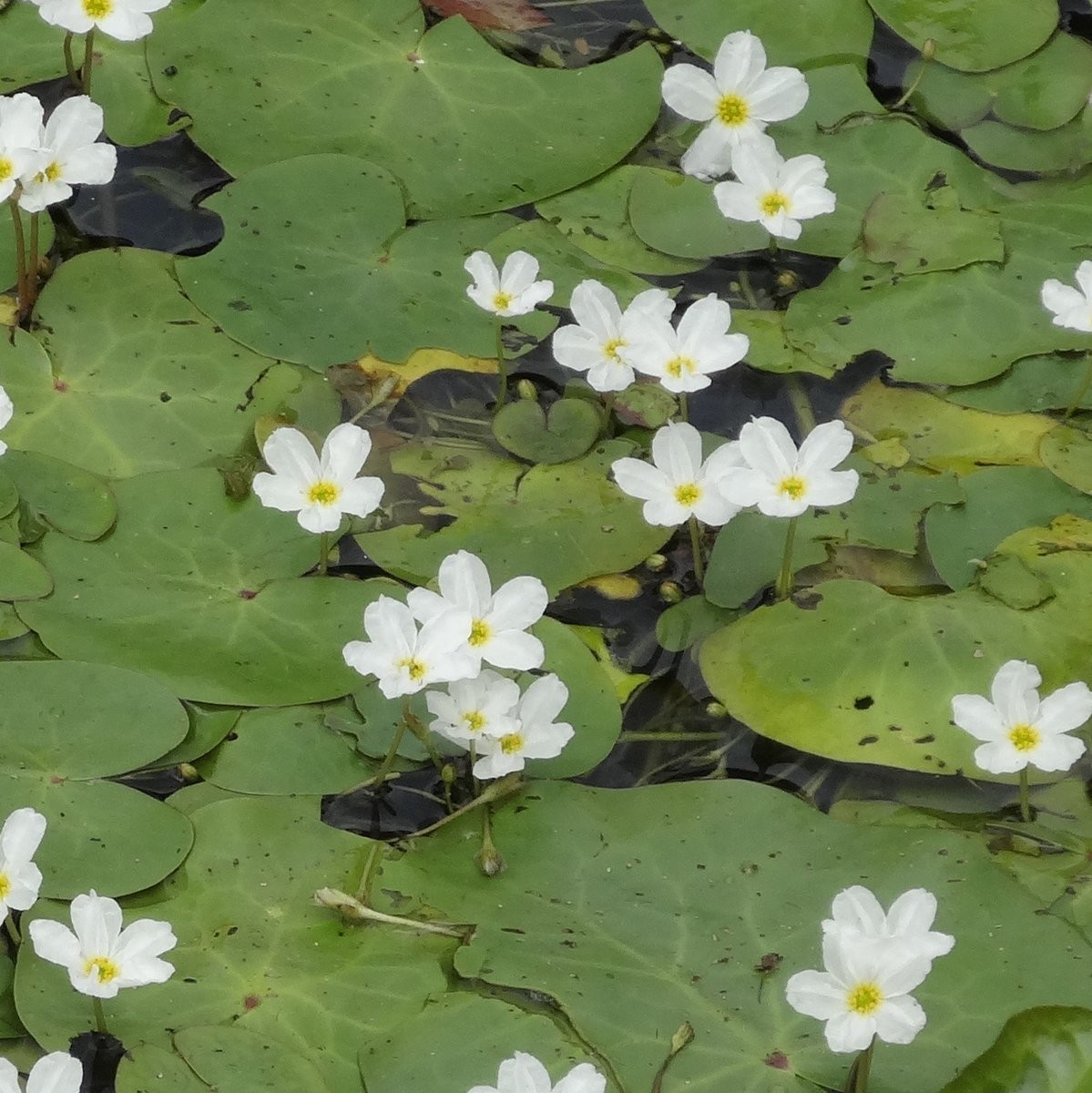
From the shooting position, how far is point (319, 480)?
227 cm

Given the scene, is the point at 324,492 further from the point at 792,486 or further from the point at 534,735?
the point at 792,486

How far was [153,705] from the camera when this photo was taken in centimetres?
215

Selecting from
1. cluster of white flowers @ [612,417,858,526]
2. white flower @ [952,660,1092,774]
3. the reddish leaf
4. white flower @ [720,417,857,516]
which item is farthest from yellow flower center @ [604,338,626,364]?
the reddish leaf

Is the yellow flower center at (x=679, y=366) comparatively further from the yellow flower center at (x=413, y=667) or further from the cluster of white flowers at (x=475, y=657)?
the yellow flower center at (x=413, y=667)

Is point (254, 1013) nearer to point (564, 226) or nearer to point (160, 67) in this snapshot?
point (564, 226)

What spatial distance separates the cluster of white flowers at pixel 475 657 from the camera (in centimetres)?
200

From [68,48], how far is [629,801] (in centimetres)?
181

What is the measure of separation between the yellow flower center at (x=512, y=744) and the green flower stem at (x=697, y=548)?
1.55 feet

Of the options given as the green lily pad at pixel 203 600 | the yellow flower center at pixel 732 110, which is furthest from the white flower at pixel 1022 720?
the yellow flower center at pixel 732 110

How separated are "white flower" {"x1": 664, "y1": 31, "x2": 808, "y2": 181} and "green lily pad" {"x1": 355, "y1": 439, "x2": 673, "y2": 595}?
697 millimetres

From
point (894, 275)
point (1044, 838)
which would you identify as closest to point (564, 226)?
point (894, 275)

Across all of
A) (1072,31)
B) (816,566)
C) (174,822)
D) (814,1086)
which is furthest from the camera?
(1072,31)

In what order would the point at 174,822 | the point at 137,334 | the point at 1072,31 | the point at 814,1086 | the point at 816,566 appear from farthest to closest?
the point at 1072,31, the point at 137,334, the point at 816,566, the point at 174,822, the point at 814,1086

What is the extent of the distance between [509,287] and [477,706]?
0.80m
